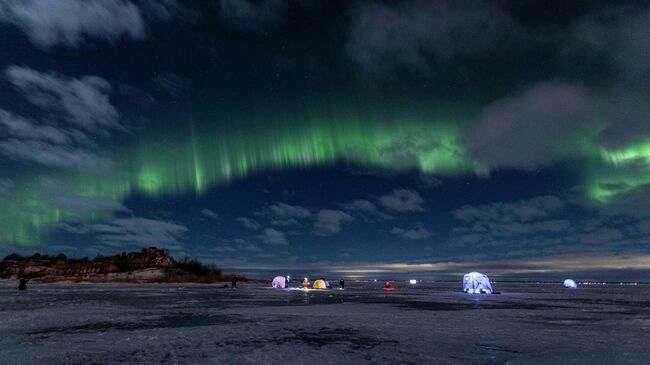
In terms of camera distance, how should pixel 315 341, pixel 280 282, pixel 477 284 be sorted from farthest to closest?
pixel 280 282 → pixel 477 284 → pixel 315 341

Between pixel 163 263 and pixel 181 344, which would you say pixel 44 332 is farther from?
pixel 163 263

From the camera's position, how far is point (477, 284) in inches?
2485

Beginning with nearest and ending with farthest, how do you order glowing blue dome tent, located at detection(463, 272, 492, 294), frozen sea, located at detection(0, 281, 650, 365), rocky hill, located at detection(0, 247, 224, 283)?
frozen sea, located at detection(0, 281, 650, 365) < glowing blue dome tent, located at detection(463, 272, 492, 294) < rocky hill, located at detection(0, 247, 224, 283)

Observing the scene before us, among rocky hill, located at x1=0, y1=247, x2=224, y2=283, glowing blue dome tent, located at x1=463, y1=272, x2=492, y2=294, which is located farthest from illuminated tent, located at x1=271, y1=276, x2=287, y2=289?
rocky hill, located at x1=0, y1=247, x2=224, y2=283

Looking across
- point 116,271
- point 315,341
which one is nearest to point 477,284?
point 315,341

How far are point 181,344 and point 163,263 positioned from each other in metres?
197

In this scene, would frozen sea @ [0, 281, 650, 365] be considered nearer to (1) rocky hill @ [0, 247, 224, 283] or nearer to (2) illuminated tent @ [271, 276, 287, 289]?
(2) illuminated tent @ [271, 276, 287, 289]

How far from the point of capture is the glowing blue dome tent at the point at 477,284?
62.4 m

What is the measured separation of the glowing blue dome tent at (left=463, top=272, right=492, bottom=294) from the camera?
2457 inches

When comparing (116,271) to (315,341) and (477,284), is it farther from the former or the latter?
(315,341)

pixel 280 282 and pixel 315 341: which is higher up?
pixel 315 341

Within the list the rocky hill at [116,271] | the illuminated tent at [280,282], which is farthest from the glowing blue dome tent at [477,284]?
the rocky hill at [116,271]

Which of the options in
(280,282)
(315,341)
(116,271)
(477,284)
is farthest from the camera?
(116,271)

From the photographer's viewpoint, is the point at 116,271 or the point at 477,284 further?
the point at 116,271
